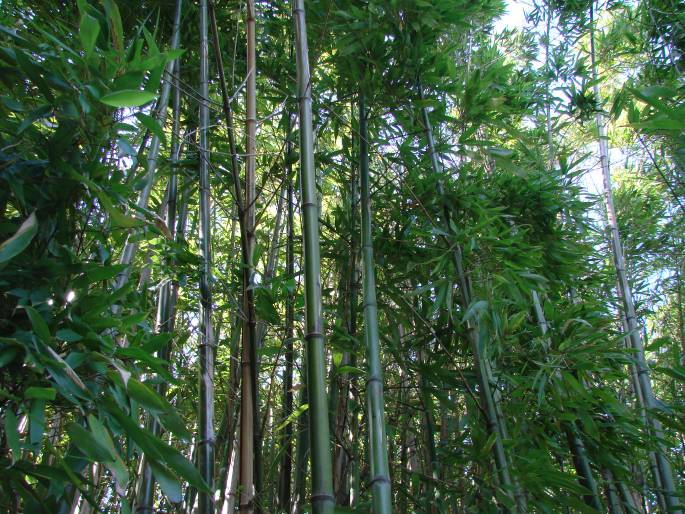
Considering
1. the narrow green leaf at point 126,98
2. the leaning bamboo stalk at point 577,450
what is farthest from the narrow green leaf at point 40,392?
the leaning bamboo stalk at point 577,450

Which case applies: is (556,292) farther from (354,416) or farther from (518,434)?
(354,416)

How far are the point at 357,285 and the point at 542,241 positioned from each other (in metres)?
0.95

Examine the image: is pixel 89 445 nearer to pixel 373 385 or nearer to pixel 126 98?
pixel 126 98

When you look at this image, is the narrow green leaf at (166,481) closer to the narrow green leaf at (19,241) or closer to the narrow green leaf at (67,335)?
the narrow green leaf at (67,335)

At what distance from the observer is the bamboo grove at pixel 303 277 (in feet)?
4.05

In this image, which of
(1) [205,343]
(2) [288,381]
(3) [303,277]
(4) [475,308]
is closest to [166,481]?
(1) [205,343]

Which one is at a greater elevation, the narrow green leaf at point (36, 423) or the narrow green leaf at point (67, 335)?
the narrow green leaf at point (67, 335)

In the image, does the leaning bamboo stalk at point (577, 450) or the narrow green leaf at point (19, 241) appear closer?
the narrow green leaf at point (19, 241)

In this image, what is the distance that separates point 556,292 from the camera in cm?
282

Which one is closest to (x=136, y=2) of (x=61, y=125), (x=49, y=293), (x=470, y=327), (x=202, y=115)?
(x=202, y=115)

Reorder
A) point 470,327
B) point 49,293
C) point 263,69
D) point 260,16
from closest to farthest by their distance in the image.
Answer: point 49,293 < point 470,327 < point 263,69 < point 260,16

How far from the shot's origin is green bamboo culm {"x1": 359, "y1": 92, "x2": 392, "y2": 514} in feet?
5.02

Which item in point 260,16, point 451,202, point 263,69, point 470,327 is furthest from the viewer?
point 260,16

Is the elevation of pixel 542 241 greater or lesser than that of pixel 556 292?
greater
